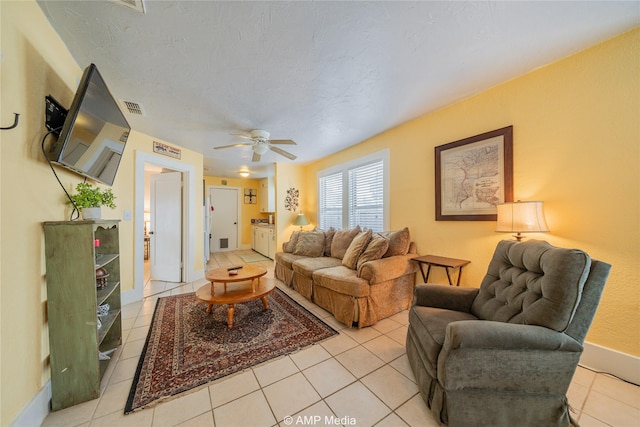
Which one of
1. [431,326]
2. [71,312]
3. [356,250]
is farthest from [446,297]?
[71,312]

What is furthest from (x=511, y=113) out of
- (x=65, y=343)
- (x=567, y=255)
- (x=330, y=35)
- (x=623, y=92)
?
(x=65, y=343)

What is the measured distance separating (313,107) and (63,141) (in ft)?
6.48

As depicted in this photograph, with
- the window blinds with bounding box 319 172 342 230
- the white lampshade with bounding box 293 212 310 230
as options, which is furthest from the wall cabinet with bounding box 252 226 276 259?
the window blinds with bounding box 319 172 342 230

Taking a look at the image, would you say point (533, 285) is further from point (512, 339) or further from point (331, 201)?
point (331, 201)

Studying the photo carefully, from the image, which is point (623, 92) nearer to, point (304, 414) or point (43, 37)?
point (304, 414)

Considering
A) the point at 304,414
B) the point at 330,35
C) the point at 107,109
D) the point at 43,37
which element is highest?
the point at 330,35

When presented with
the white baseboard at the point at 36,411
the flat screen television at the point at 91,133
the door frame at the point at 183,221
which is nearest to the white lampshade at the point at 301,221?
the door frame at the point at 183,221

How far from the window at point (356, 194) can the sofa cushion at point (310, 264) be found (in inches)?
36.4

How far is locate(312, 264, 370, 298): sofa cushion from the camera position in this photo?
2172 millimetres

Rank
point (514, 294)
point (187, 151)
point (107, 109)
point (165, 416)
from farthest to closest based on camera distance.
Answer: point (187, 151) → point (107, 109) → point (514, 294) → point (165, 416)

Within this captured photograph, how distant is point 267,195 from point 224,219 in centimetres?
157

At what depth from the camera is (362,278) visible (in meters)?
2.25

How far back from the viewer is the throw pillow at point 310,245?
11.6ft

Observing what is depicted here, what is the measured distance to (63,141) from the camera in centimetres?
123
